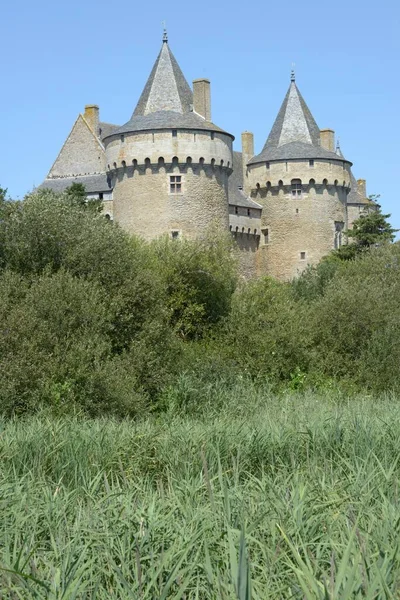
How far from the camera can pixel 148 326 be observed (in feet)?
71.4

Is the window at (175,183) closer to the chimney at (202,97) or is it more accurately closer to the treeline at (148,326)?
the chimney at (202,97)

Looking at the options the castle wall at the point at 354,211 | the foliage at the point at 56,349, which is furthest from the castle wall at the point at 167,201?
the foliage at the point at 56,349

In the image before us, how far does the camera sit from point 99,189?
46500mm

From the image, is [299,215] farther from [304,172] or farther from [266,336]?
[266,336]

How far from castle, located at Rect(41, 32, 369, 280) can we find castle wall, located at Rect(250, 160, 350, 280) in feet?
0.16

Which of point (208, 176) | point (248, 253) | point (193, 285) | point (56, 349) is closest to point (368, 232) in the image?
point (248, 253)

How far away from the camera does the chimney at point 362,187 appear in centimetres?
6070

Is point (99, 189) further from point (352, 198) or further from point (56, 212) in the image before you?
point (56, 212)

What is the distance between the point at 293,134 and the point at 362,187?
459 inches

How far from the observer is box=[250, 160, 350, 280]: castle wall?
1925 inches

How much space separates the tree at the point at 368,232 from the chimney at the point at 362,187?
12962 mm

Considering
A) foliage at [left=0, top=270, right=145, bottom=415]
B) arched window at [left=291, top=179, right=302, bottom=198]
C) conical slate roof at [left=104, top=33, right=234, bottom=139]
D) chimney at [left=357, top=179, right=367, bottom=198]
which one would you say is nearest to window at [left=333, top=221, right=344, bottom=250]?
arched window at [left=291, top=179, right=302, bottom=198]

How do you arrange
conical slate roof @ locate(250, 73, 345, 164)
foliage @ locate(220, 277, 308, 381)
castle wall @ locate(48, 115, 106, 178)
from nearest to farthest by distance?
foliage @ locate(220, 277, 308, 381), castle wall @ locate(48, 115, 106, 178), conical slate roof @ locate(250, 73, 345, 164)

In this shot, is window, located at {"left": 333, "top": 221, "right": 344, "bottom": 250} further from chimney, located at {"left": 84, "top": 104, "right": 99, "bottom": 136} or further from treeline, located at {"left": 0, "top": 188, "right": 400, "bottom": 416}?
treeline, located at {"left": 0, "top": 188, "right": 400, "bottom": 416}
